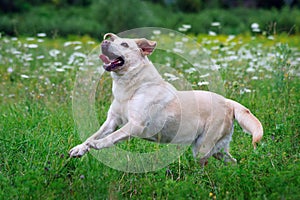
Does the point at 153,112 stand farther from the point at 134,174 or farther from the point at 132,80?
the point at 134,174

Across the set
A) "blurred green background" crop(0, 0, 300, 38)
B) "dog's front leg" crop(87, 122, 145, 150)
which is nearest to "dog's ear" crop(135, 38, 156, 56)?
"dog's front leg" crop(87, 122, 145, 150)

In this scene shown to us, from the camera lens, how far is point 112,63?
144 inches

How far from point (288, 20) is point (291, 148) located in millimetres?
11442

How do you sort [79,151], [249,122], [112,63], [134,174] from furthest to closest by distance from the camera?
[249,122] → [134,174] → [112,63] → [79,151]

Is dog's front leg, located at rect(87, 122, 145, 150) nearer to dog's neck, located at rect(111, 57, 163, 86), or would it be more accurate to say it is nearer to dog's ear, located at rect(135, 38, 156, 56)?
dog's neck, located at rect(111, 57, 163, 86)

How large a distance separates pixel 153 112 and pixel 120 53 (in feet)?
1.63

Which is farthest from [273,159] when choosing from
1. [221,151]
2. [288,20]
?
[288,20]

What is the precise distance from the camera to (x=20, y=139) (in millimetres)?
4332

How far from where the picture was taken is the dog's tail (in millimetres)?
3998

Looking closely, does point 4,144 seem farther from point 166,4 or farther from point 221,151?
point 166,4

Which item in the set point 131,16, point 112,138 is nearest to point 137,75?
point 112,138

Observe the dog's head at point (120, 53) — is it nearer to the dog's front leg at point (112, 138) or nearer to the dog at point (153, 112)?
the dog at point (153, 112)

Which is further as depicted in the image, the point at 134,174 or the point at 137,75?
the point at 134,174

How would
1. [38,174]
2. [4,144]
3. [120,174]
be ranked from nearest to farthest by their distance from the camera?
[38,174] < [120,174] < [4,144]
